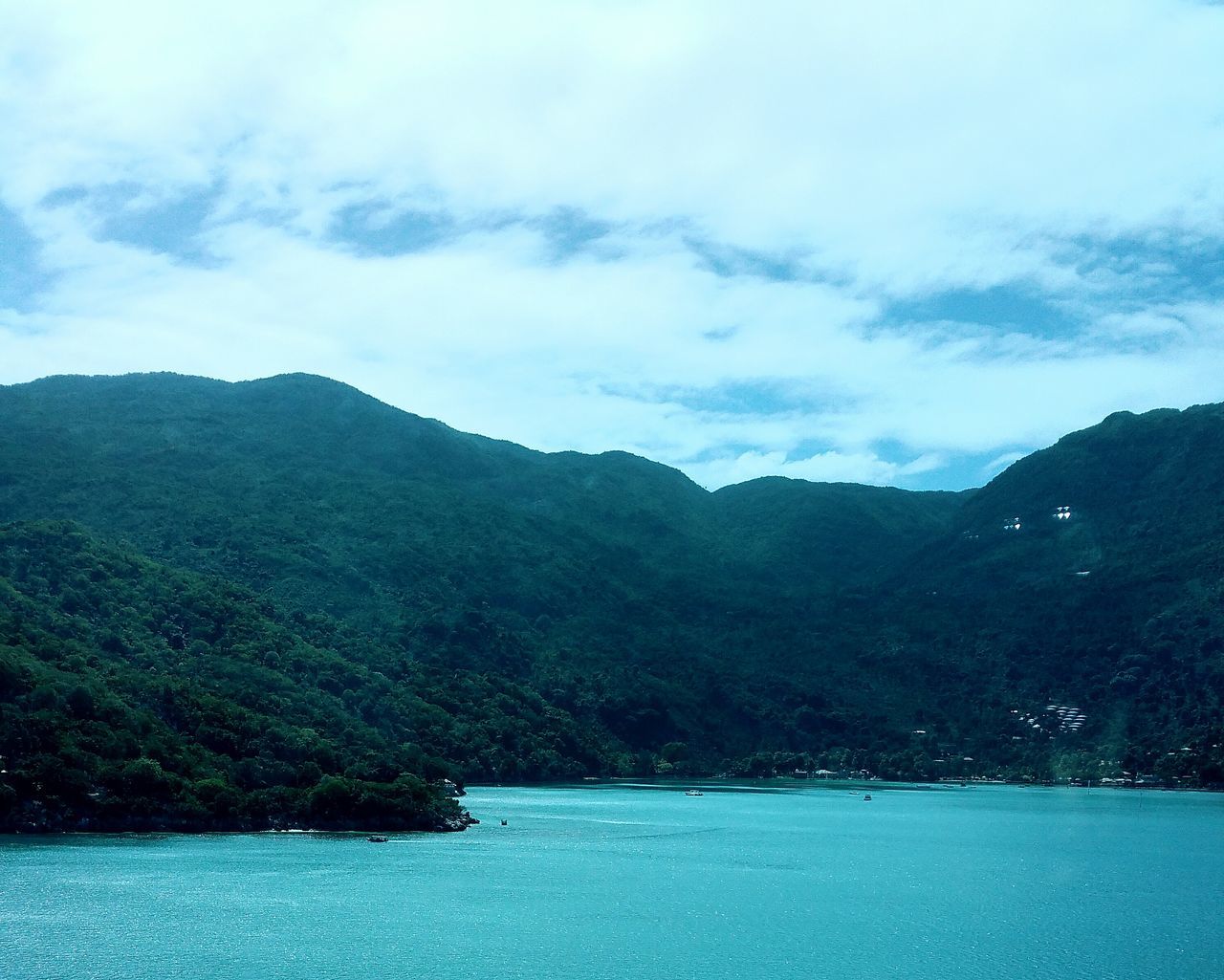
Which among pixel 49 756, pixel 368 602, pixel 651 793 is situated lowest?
pixel 651 793

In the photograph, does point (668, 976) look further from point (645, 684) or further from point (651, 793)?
point (645, 684)

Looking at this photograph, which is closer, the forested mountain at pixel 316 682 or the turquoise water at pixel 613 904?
the turquoise water at pixel 613 904

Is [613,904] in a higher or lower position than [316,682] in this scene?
lower

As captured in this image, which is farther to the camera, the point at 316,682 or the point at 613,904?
the point at 316,682

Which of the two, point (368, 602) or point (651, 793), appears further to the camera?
point (368, 602)

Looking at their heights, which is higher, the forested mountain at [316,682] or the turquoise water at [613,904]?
the forested mountain at [316,682]

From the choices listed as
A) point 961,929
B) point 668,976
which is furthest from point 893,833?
point 668,976

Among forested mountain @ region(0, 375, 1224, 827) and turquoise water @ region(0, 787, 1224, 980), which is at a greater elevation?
forested mountain @ region(0, 375, 1224, 827)

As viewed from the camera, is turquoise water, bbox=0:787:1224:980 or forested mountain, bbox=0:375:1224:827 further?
forested mountain, bbox=0:375:1224:827
